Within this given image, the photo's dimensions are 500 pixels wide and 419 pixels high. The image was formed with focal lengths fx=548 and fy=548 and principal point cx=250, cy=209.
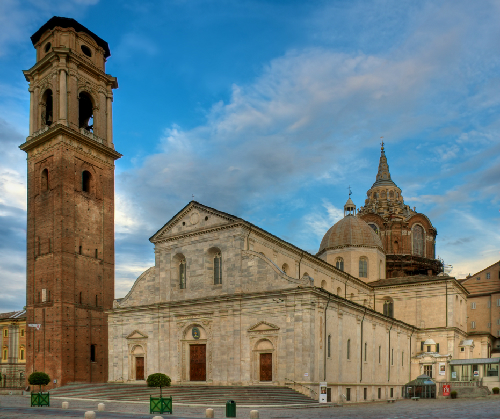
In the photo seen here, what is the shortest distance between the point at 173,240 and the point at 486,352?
121 feet

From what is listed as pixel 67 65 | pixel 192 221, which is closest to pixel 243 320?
pixel 192 221

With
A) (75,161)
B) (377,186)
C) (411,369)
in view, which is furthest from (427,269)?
(75,161)

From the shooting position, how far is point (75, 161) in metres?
48.4

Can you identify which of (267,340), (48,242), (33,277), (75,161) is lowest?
(267,340)

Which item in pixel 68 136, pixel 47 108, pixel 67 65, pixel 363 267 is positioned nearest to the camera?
pixel 68 136

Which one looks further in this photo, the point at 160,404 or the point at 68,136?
the point at 68,136

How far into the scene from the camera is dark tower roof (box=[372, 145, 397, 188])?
87581 mm

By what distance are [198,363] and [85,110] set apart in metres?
29.3

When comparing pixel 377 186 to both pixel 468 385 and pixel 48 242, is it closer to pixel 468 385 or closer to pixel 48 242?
pixel 468 385

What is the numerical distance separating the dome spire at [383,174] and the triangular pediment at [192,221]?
52331 millimetres

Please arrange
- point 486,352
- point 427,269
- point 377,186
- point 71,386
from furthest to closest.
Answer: point 377,186 → point 427,269 → point 486,352 → point 71,386

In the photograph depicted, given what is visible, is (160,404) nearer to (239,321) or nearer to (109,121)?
(239,321)

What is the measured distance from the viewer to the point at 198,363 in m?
39.3

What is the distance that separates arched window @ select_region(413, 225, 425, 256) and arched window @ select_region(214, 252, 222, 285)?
1705 inches
